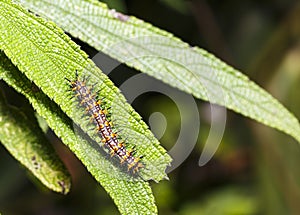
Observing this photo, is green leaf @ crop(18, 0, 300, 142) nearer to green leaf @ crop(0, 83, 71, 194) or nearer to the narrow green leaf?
the narrow green leaf

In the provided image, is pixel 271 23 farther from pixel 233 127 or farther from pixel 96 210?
pixel 96 210

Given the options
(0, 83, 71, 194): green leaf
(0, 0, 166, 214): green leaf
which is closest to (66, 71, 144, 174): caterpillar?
(0, 0, 166, 214): green leaf

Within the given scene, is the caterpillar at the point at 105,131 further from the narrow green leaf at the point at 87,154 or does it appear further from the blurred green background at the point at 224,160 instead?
the blurred green background at the point at 224,160

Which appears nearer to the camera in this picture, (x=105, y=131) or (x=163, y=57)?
(x=105, y=131)

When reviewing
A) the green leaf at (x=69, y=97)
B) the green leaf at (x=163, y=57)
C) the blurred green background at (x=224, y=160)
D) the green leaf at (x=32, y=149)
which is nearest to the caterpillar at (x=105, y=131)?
the green leaf at (x=69, y=97)

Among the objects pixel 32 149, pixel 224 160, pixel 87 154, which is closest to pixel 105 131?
pixel 87 154

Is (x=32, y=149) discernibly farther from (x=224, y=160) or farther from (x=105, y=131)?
(x=224, y=160)
